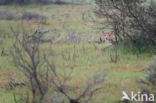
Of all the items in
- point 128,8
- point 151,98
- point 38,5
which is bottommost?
point 38,5

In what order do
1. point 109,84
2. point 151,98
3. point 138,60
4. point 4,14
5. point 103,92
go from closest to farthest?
point 151,98
point 103,92
point 109,84
point 138,60
point 4,14

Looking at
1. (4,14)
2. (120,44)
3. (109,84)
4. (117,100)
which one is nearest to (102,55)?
(120,44)

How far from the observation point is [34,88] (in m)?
4.77

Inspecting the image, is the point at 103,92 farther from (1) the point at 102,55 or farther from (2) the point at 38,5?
(2) the point at 38,5

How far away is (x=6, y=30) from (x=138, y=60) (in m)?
12.4

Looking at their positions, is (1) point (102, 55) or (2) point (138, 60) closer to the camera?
(2) point (138, 60)

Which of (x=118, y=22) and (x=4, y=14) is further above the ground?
(x=118, y=22)

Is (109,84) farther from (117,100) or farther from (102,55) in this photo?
(102,55)

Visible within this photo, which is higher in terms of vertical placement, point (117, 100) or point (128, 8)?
point (128, 8)

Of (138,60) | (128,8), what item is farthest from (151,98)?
(128,8)

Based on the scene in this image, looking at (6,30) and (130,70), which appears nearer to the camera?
(130,70)

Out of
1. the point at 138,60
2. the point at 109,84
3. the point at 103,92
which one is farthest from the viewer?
the point at 138,60

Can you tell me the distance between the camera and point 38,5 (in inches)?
1415

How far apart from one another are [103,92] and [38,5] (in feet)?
107
